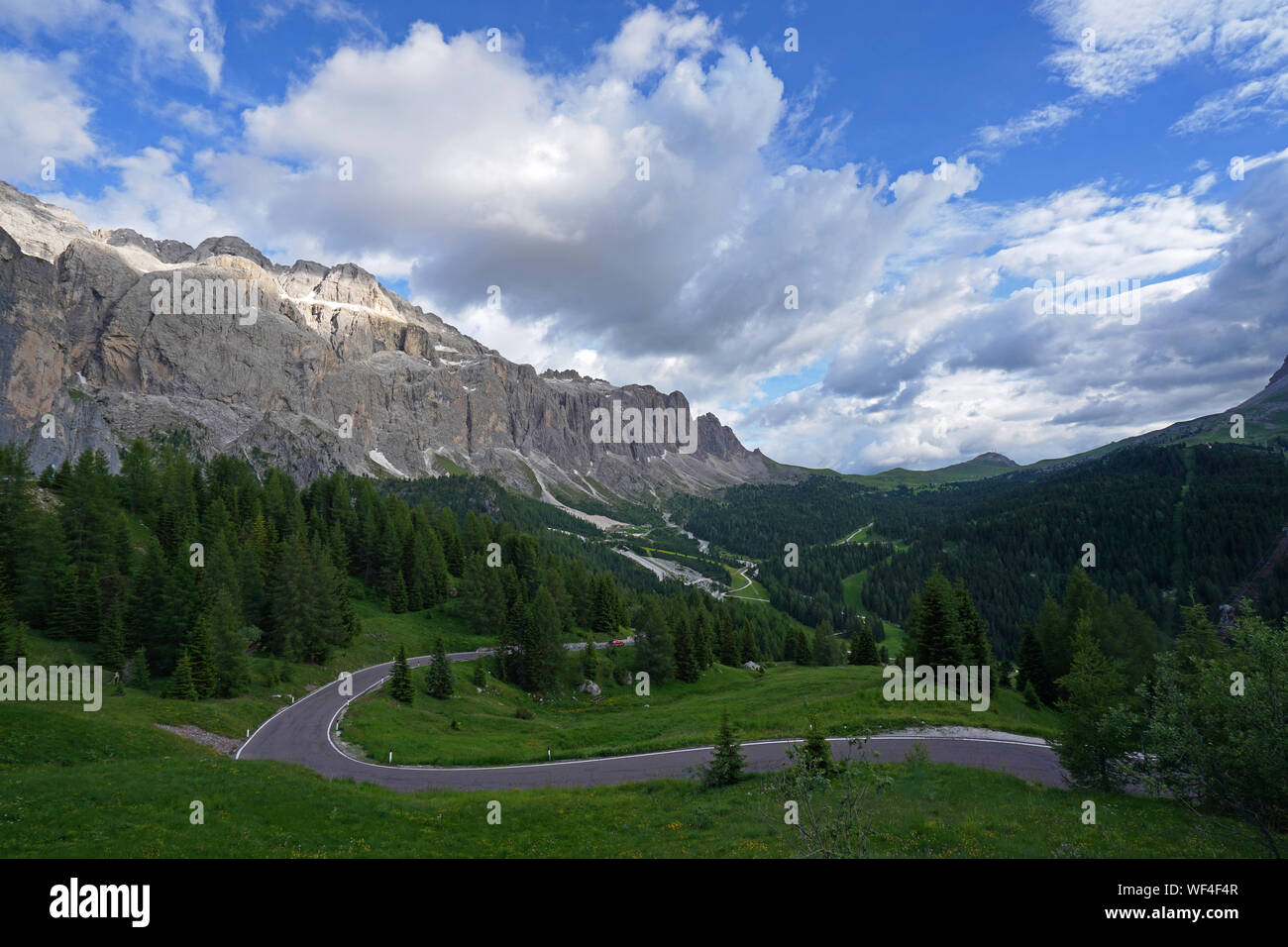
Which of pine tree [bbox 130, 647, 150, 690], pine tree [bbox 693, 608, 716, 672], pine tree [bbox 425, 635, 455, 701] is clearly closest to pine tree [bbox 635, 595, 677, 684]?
pine tree [bbox 693, 608, 716, 672]

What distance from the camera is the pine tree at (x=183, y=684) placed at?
39812mm

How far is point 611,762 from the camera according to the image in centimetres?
3381

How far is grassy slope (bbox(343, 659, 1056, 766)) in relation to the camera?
36031 millimetres

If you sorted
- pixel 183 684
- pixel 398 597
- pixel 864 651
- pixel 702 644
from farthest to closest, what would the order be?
pixel 864 651
pixel 398 597
pixel 702 644
pixel 183 684

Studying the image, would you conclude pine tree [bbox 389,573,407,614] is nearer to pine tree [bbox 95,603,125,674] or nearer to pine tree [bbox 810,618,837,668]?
pine tree [bbox 95,603,125,674]

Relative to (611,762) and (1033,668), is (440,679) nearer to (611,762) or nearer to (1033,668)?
(611,762)

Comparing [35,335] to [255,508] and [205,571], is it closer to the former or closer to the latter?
[255,508]

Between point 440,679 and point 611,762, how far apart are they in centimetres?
2484

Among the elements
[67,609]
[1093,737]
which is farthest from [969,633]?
[67,609]

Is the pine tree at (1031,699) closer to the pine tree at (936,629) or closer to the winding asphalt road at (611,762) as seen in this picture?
the pine tree at (936,629)

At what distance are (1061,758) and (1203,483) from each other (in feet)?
803

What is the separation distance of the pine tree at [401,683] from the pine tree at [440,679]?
350cm
